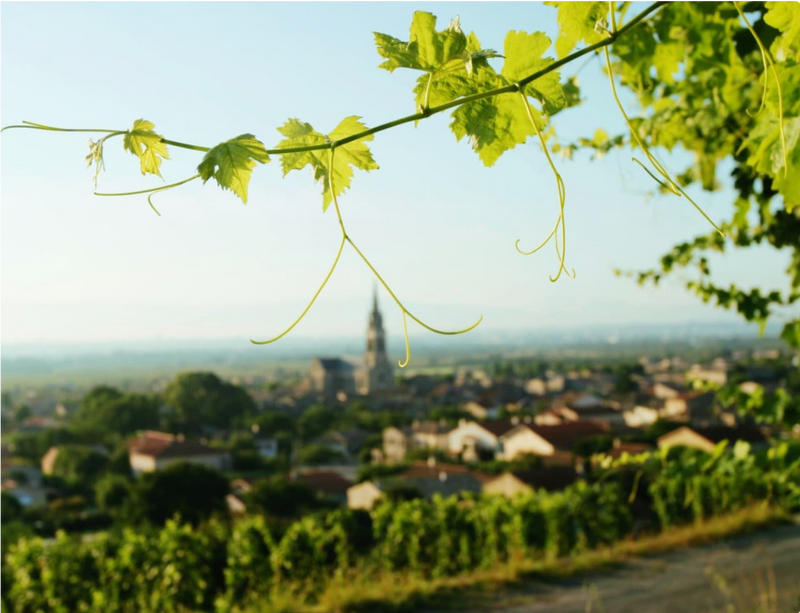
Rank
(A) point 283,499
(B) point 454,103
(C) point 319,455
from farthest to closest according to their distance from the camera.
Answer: (C) point 319,455 → (A) point 283,499 → (B) point 454,103

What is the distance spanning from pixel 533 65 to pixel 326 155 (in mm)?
199

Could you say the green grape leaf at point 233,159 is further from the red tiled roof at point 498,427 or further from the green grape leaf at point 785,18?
the red tiled roof at point 498,427

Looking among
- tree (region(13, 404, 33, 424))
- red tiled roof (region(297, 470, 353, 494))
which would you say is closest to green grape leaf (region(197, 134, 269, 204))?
red tiled roof (region(297, 470, 353, 494))

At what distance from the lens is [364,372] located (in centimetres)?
6981

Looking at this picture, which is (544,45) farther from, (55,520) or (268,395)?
(268,395)

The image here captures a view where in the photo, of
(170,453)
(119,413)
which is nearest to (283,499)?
(170,453)

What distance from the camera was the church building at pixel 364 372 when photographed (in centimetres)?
6806

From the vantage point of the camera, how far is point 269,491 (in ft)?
80.3

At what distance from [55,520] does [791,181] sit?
2911 centimetres

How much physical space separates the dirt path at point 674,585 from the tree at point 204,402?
49.1m

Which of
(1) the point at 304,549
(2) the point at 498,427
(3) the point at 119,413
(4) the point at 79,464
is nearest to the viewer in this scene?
(1) the point at 304,549

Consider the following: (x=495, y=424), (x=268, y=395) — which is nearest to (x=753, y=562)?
(x=495, y=424)

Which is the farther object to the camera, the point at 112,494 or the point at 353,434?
the point at 353,434

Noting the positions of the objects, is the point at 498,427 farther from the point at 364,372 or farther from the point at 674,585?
the point at 674,585
